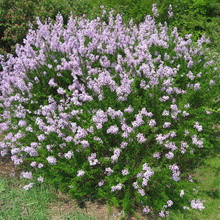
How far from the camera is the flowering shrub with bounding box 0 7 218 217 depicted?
3473 mm

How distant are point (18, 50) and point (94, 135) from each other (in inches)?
96.0

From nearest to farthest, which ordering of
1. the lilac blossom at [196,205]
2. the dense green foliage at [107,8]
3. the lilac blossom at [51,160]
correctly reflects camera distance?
the lilac blossom at [196,205] → the lilac blossom at [51,160] → the dense green foliage at [107,8]

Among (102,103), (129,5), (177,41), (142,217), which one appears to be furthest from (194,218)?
(129,5)

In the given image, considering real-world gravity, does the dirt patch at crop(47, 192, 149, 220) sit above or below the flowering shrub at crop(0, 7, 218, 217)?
below

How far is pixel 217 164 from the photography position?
4.42 m

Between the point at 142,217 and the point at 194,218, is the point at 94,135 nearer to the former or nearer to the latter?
the point at 142,217

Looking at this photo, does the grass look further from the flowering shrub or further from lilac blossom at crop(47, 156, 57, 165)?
lilac blossom at crop(47, 156, 57, 165)

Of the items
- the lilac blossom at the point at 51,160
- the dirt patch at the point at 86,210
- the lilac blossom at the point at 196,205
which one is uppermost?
the lilac blossom at the point at 51,160

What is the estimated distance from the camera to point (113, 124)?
3.70 meters

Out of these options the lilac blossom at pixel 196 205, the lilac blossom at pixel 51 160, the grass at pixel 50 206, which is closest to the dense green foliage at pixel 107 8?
the grass at pixel 50 206

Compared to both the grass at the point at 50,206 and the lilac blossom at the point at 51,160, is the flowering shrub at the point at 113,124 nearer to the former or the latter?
the lilac blossom at the point at 51,160

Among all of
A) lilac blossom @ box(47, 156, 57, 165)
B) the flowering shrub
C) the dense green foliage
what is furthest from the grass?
the dense green foliage

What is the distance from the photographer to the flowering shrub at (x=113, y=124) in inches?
137

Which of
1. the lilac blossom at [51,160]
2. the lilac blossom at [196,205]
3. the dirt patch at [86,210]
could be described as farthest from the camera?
the dirt patch at [86,210]
